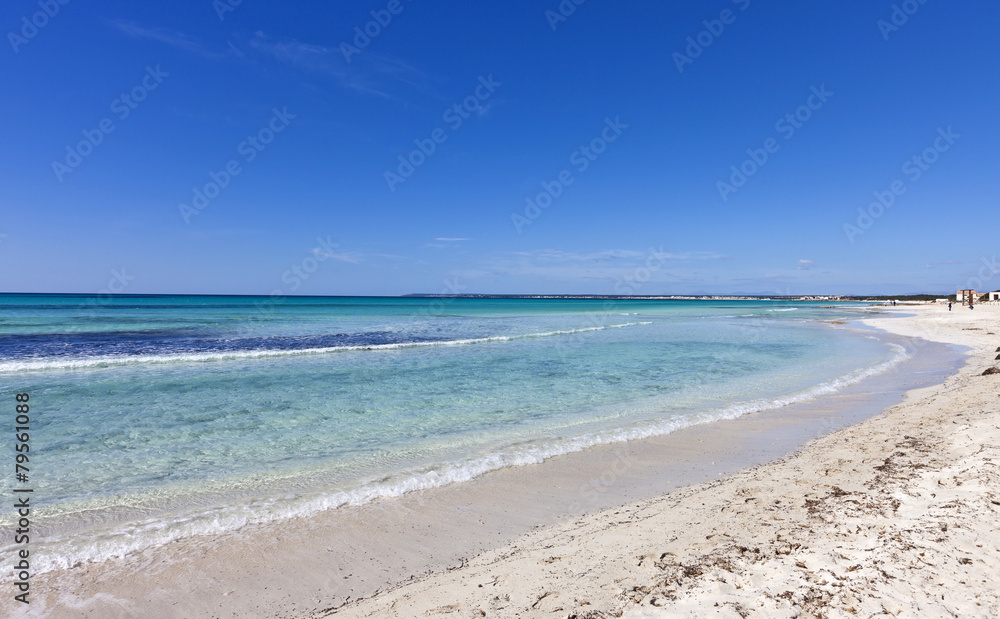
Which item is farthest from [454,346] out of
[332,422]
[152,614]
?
[152,614]

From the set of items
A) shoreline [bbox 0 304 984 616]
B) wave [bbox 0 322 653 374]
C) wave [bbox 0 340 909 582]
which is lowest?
shoreline [bbox 0 304 984 616]

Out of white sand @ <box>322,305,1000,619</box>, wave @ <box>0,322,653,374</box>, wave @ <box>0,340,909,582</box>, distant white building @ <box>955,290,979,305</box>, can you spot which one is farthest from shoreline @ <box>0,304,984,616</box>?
distant white building @ <box>955,290,979,305</box>

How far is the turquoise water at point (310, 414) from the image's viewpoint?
19.8ft

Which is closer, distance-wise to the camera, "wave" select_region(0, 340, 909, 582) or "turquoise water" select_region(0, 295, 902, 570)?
"wave" select_region(0, 340, 909, 582)

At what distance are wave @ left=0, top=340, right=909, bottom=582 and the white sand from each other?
2081mm

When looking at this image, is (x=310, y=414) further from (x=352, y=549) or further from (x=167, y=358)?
(x=167, y=358)

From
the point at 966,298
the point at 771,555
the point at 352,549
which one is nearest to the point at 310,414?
the point at 352,549

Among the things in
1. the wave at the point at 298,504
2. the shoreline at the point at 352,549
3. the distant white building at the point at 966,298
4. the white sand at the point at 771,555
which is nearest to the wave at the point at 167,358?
the wave at the point at 298,504

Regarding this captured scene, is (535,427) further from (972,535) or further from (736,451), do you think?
(972,535)

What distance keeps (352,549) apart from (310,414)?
241 inches

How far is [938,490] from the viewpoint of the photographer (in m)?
5.02

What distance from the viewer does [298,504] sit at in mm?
5902

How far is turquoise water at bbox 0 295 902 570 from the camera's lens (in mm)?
6035

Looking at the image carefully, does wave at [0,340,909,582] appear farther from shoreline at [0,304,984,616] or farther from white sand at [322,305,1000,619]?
white sand at [322,305,1000,619]
